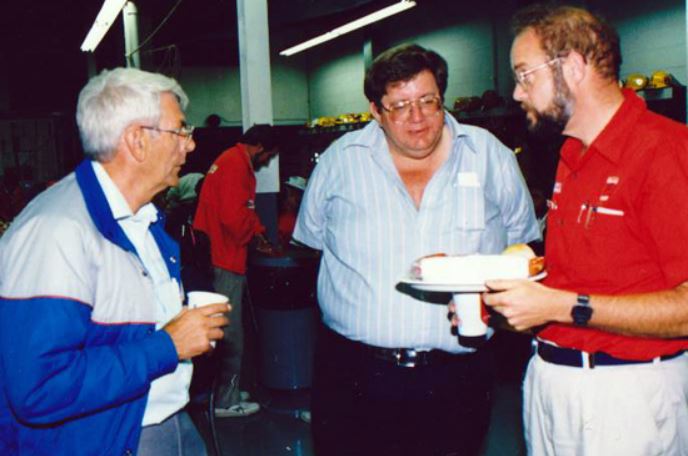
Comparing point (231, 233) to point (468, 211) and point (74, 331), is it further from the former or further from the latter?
point (74, 331)

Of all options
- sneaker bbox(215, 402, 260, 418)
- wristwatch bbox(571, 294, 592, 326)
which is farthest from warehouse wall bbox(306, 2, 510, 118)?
wristwatch bbox(571, 294, 592, 326)

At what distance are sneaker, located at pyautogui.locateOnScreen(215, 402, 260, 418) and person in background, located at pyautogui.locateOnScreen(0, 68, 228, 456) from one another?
3.22 meters

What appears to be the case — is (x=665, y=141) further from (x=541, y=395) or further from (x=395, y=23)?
(x=395, y=23)

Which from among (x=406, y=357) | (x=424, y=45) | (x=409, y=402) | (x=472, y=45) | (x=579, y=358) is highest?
(x=424, y=45)

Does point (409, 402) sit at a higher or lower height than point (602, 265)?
lower

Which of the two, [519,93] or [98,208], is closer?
[98,208]

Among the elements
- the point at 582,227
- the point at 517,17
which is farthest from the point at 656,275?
the point at 517,17

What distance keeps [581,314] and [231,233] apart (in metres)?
3.93

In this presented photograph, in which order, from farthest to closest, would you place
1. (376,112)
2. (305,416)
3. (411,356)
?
(305,416)
(376,112)
(411,356)

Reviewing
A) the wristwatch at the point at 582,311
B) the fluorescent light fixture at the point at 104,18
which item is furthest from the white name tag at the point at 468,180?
the fluorescent light fixture at the point at 104,18

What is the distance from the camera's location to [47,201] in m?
1.81

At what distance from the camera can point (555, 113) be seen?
2078 millimetres

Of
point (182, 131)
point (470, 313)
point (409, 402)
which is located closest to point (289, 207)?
point (409, 402)

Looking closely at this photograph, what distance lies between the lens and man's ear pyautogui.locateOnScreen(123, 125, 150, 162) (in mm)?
1979
